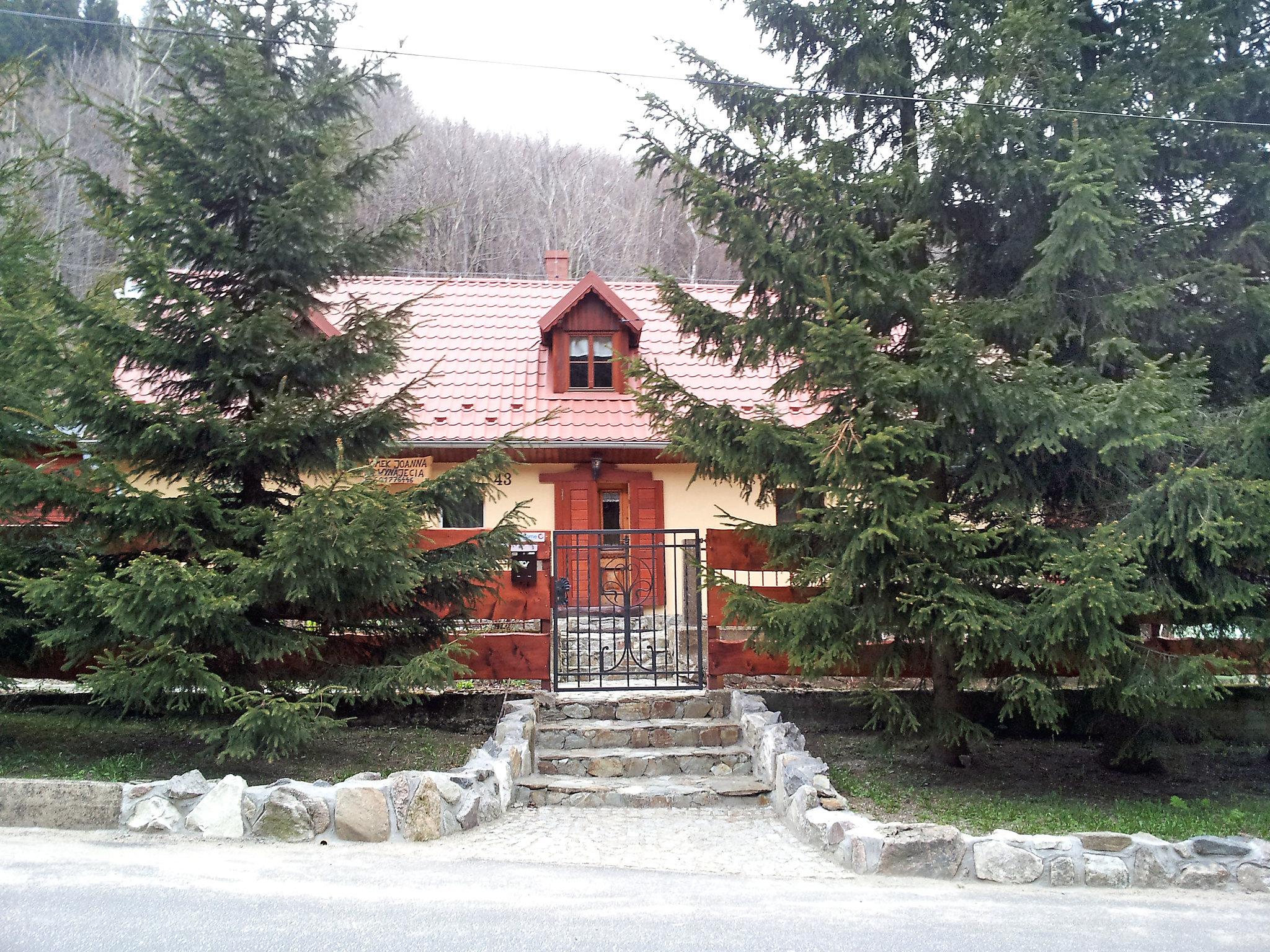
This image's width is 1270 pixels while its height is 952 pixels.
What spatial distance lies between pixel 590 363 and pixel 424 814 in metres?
9.54

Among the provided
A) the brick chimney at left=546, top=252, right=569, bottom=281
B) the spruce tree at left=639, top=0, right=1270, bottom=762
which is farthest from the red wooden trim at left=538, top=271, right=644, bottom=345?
the spruce tree at left=639, top=0, right=1270, bottom=762

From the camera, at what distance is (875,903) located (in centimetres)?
466

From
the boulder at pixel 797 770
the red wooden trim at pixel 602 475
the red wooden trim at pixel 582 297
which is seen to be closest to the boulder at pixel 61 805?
the boulder at pixel 797 770

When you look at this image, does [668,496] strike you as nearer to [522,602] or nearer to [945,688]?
[522,602]

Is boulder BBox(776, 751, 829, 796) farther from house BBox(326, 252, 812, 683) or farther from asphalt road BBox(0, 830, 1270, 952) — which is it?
house BBox(326, 252, 812, 683)

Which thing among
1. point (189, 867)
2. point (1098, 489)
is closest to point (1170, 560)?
point (1098, 489)

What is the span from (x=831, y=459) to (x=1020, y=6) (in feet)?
11.3

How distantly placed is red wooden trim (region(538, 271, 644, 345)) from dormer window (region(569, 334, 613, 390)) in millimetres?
393

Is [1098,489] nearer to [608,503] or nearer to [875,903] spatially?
[875,903]

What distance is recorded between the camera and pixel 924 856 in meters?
5.13

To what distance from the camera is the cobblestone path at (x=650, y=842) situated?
5.29 m

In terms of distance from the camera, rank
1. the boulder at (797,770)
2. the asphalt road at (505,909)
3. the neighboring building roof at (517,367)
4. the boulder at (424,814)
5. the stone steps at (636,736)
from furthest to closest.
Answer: the neighboring building roof at (517,367)
the stone steps at (636,736)
the boulder at (797,770)
the boulder at (424,814)
the asphalt road at (505,909)

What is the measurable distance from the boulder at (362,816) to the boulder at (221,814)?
0.57 meters

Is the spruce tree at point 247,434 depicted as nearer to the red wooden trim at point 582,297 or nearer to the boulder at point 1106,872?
the boulder at point 1106,872
